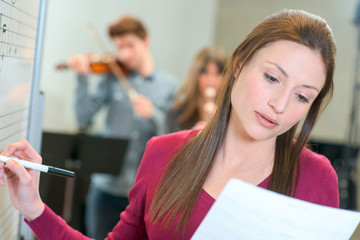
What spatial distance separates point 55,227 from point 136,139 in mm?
1797

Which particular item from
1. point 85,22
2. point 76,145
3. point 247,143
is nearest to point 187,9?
point 85,22

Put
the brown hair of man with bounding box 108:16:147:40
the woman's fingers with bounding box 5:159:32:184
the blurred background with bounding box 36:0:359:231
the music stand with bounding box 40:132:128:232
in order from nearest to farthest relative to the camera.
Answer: the woman's fingers with bounding box 5:159:32:184, the music stand with bounding box 40:132:128:232, the brown hair of man with bounding box 108:16:147:40, the blurred background with bounding box 36:0:359:231

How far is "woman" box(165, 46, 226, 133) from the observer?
2543 mm

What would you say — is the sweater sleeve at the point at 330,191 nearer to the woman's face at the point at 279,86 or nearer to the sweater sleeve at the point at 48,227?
the woman's face at the point at 279,86

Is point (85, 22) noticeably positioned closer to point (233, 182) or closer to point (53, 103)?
point (53, 103)

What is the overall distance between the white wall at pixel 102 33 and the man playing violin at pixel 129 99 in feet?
2.02

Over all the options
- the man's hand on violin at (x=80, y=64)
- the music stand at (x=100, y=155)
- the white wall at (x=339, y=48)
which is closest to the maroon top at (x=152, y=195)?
the music stand at (x=100, y=155)

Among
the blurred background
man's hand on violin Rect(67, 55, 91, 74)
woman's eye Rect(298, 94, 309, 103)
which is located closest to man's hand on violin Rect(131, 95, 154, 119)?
man's hand on violin Rect(67, 55, 91, 74)

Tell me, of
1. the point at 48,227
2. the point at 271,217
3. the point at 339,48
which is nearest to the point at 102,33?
the point at 339,48

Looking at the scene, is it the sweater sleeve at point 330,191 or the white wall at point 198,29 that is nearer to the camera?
the sweater sleeve at point 330,191

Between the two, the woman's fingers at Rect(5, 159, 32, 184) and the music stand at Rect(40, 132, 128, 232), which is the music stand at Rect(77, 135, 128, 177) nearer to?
the music stand at Rect(40, 132, 128, 232)

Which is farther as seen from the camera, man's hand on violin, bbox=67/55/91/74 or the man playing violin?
man's hand on violin, bbox=67/55/91/74

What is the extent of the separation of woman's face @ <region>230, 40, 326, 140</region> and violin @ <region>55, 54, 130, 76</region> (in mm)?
2066

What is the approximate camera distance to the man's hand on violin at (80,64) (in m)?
3.09
